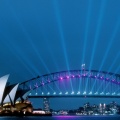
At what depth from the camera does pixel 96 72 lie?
186m

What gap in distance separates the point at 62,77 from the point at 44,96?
1885cm

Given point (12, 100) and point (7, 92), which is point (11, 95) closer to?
point (12, 100)

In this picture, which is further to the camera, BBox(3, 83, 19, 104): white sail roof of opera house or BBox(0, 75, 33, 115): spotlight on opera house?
BBox(3, 83, 19, 104): white sail roof of opera house

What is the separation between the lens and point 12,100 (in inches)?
5354

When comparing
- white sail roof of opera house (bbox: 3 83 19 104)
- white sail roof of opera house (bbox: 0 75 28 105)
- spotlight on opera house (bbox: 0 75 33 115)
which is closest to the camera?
white sail roof of opera house (bbox: 0 75 28 105)

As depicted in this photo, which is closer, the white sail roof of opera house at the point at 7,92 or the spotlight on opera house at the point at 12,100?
the white sail roof of opera house at the point at 7,92

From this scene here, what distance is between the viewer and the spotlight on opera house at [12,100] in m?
121

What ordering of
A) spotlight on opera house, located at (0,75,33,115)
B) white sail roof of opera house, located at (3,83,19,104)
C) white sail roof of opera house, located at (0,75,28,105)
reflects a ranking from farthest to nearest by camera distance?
white sail roof of opera house, located at (3,83,19,104)
spotlight on opera house, located at (0,75,33,115)
white sail roof of opera house, located at (0,75,28,105)

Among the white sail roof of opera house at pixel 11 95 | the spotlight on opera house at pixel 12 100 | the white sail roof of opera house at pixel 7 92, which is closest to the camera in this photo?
the white sail roof of opera house at pixel 7 92

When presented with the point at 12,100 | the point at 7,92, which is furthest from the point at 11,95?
the point at 7,92

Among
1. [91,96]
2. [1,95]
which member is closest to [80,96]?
[91,96]

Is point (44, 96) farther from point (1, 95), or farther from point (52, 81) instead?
point (1, 95)

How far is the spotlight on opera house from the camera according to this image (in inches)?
4779

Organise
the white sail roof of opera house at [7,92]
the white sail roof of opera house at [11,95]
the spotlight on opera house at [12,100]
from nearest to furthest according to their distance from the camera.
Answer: the white sail roof of opera house at [7,92]
the spotlight on opera house at [12,100]
the white sail roof of opera house at [11,95]
